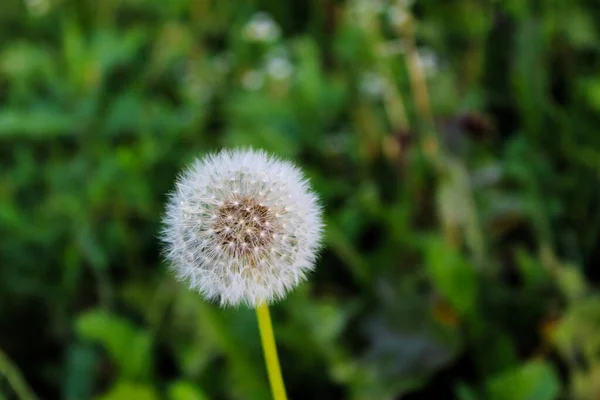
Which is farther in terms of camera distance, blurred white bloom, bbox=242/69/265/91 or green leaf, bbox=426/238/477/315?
blurred white bloom, bbox=242/69/265/91

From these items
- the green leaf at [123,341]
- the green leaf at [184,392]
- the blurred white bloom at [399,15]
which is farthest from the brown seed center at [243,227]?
the blurred white bloom at [399,15]

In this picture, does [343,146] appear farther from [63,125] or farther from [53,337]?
[53,337]

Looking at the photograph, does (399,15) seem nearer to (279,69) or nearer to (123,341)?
(279,69)

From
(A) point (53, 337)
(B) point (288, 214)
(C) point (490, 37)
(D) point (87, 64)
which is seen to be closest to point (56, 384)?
(A) point (53, 337)

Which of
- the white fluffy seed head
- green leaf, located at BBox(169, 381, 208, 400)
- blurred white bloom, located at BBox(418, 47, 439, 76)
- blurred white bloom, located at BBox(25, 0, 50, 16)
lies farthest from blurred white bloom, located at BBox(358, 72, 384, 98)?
the white fluffy seed head

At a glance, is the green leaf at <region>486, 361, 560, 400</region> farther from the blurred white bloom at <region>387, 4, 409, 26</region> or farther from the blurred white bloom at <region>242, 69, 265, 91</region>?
the blurred white bloom at <region>242, 69, 265, 91</region>

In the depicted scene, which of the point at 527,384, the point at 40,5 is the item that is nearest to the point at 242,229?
the point at 527,384

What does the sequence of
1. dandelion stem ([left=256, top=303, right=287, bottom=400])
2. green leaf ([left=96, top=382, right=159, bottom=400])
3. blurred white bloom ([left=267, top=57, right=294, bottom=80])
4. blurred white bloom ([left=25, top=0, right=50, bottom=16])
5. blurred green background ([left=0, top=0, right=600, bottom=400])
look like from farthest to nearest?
1. blurred white bloom ([left=25, top=0, right=50, bottom=16])
2. blurred white bloom ([left=267, top=57, right=294, bottom=80])
3. blurred green background ([left=0, top=0, right=600, bottom=400])
4. green leaf ([left=96, top=382, right=159, bottom=400])
5. dandelion stem ([left=256, top=303, right=287, bottom=400])
